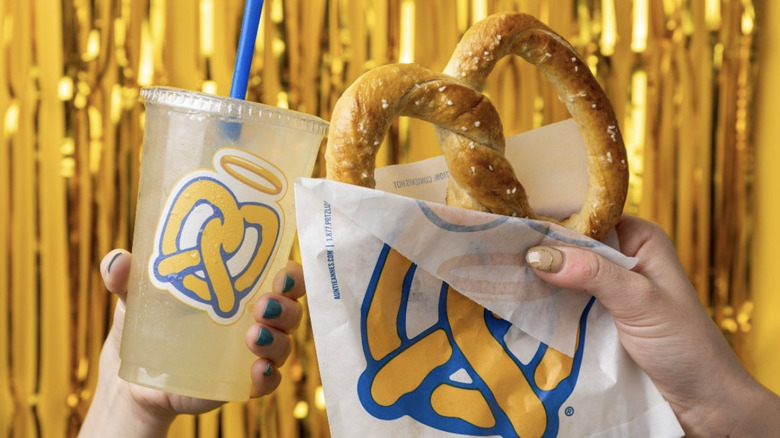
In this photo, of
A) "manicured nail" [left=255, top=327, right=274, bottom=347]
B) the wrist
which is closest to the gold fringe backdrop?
the wrist

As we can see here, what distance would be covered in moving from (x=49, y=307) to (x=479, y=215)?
3.35ft

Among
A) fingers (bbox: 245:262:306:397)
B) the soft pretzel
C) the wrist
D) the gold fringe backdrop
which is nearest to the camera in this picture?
the soft pretzel

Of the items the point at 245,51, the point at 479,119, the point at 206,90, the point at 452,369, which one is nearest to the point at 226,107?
the point at 245,51

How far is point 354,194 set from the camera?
2.06 ft

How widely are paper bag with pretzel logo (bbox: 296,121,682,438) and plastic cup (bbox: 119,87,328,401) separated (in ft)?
0.27

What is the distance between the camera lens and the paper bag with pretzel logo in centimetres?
66

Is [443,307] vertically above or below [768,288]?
above

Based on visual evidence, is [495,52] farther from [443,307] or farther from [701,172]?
[701,172]

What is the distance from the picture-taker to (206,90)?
1.33 meters

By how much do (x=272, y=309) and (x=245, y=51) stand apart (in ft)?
1.01

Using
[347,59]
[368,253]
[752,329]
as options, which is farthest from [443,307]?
[752,329]

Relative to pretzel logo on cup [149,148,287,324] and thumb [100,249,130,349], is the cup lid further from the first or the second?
thumb [100,249,130,349]

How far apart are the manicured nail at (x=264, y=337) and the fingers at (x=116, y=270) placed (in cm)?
23

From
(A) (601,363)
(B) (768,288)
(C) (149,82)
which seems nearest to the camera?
(A) (601,363)
